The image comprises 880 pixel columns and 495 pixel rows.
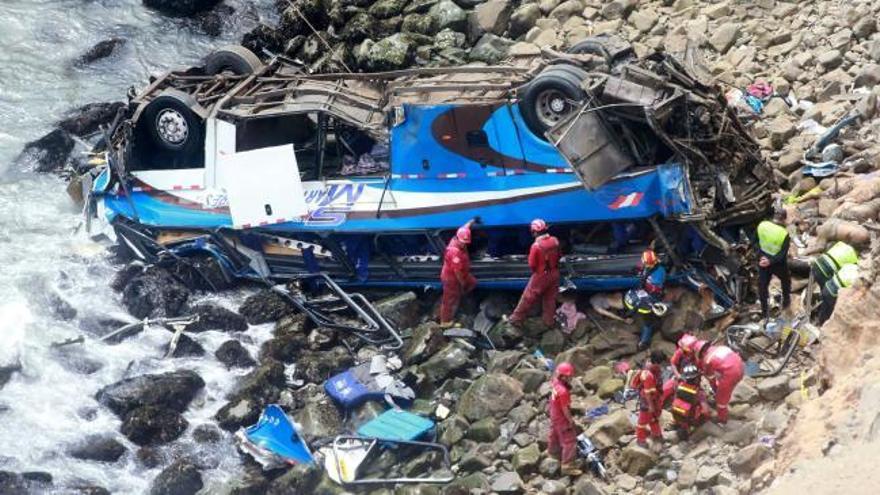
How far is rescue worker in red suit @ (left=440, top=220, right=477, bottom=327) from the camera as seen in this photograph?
433 inches

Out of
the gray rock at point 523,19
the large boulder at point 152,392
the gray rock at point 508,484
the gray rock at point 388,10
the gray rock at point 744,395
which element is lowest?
the gray rock at point 508,484

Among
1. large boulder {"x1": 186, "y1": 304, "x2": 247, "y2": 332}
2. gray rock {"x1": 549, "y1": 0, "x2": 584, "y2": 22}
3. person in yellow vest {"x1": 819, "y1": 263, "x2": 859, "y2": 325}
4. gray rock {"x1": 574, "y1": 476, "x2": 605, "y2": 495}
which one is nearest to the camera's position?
gray rock {"x1": 574, "y1": 476, "x2": 605, "y2": 495}

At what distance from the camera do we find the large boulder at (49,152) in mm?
15289

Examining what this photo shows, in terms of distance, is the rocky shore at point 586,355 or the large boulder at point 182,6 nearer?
the rocky shore at point 586,355

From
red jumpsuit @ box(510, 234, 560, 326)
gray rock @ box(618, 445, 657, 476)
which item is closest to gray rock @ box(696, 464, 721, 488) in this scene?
gray rock @ box(618, 445, 657, 476)

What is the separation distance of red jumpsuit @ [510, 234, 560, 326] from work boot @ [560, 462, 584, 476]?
2019 mm

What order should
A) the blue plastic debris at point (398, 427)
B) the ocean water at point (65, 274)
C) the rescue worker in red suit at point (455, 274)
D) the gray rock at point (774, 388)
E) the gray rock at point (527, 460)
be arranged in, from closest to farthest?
A: the gray rock at point (774, 388) < the gray rock at point (527, 460) < the blue plastic debris at point (398, 427) < the ocean water at point (65, 274) < the rescue worker in red suit at point (455, 274)

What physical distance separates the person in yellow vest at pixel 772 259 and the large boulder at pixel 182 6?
1172cm

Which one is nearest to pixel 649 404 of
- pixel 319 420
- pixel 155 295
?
pixel 319 420

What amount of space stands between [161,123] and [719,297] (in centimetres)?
617

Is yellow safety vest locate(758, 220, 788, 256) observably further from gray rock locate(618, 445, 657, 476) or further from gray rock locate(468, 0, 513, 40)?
gray rock locate(468, 0, 513, 40)

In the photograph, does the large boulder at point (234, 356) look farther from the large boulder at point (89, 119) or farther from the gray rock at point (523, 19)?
the gray rock at point (523, 19)

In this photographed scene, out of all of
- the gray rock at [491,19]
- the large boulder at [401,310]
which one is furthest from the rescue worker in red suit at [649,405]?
the gray rock at [491,19]

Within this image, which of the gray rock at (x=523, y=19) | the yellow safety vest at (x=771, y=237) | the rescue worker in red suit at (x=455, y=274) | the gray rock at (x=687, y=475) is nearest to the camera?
the gray rock at (x=687, y=475)
